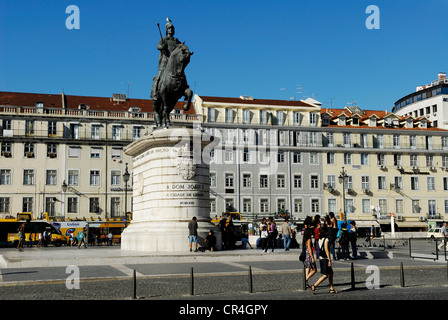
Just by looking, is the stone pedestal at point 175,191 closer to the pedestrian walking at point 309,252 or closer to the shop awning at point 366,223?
the pedestrian walking at point 309,252

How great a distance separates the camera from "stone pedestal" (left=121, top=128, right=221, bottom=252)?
22781mm

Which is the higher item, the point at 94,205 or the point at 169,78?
the point at 169,78

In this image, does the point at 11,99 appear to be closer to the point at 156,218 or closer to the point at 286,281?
the point at 156,218

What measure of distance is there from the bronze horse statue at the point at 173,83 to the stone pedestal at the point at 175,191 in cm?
146

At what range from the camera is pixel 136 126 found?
223 feet

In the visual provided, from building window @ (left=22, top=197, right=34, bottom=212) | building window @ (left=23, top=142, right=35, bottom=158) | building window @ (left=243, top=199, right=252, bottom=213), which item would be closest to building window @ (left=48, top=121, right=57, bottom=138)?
building window @ (left=23, top=142, right=35, bottom=158)

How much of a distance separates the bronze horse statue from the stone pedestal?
146 cm

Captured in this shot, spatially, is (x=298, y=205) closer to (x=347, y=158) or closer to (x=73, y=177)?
(x=347, y=158)

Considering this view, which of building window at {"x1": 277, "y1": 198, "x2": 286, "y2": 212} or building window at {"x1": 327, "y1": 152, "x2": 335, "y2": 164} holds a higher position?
building window at {"x1": 327, "y1": 152, "x2": 335, "y2": 164}

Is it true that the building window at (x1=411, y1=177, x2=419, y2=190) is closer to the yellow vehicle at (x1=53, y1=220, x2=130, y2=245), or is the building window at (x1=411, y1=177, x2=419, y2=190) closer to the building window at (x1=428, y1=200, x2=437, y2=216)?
the building window at (x1=428, y1=200, x2=437, y2=216)

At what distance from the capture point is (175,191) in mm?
23250

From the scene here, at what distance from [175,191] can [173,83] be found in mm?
4805

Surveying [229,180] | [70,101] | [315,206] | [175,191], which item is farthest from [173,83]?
[315,206]
